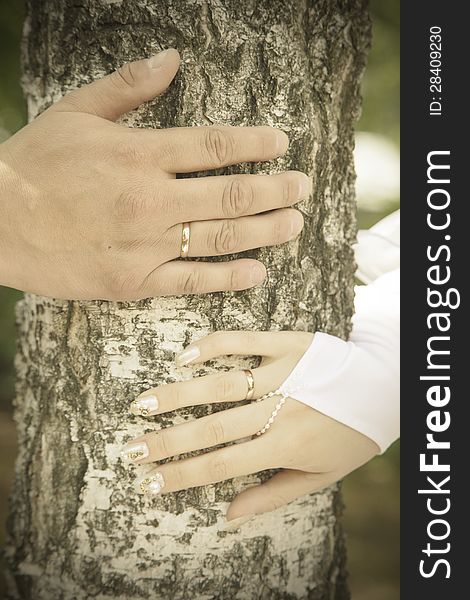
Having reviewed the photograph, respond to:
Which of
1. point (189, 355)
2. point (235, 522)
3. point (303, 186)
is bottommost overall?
point (235, 522)

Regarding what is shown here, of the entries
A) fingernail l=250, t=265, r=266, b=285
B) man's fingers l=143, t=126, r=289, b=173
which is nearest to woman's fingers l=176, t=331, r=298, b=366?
fingernail l=250, t=265, r=266, b=285

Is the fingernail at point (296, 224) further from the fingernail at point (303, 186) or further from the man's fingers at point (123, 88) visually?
the man's fingers at point (123, 88)

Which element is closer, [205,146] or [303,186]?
[205,146]

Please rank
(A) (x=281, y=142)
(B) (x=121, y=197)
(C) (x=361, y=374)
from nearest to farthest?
1. (B) (x=121, y=197)
2. (A) (x=281, y=142)
3. (C) (x=361, y=374)

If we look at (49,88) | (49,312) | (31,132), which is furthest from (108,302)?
(49,88)

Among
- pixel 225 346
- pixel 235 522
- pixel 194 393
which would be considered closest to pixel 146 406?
pixel 194 393

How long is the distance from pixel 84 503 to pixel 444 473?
2.71ft

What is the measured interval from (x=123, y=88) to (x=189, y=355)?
557 mm

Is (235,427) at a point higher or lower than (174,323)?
lower

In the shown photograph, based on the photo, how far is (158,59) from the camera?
135cm

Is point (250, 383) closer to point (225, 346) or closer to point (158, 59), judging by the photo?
point (225, 346)

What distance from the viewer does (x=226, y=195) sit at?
1.33 m

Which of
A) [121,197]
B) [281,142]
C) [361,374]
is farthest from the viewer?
[361,374]

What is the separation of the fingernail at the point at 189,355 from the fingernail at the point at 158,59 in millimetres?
577
